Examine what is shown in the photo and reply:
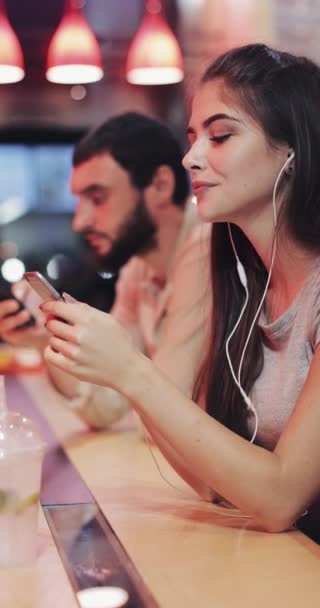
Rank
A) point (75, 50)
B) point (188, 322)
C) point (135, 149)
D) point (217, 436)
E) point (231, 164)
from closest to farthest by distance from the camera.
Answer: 1. point (217, 436)
2. point (231, 164)
3. point (188, 322)
4. point (135, 149)
5. point (75, 50)

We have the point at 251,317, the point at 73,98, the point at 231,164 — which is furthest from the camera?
the point at 73,98

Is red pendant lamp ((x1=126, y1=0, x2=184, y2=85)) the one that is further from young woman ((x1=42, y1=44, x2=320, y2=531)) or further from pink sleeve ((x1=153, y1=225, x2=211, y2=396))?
young woman ((x1=42, y1=44, x2=320, y2=531))

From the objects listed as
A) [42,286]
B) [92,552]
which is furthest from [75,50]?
[92,552]

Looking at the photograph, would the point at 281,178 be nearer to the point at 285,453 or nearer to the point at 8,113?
the point at 285,453

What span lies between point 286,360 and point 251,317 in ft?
0.43

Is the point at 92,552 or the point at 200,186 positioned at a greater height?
the point at 200,186

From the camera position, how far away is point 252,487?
1.28 m

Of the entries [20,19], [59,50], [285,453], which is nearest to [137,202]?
[59,50]

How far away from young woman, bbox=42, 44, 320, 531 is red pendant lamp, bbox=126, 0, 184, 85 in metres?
1.80

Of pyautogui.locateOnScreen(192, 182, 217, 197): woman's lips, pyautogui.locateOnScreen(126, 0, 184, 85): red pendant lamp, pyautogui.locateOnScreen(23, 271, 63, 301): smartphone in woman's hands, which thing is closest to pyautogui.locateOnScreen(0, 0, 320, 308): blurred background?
pyautogui.locateOnScreen(126, 0, 184, 85): red pendant lamp

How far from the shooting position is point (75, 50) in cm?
316

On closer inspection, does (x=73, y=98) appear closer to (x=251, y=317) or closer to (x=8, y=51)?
(x=8, y=51)

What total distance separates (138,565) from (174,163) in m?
1.66

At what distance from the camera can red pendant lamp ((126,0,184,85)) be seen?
131 inches
